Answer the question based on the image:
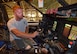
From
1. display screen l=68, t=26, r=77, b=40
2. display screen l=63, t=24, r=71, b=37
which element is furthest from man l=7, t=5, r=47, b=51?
display screen l=68, t=26, r=77, b=40

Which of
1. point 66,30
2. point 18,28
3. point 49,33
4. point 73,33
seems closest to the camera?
point 73,33

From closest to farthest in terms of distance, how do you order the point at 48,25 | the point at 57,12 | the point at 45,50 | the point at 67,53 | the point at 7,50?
the point at 67,53, the point at 45,50, the point at 57,12, the point at 48,25, the point at 7,50

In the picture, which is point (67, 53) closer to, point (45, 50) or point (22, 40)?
point (45, 50)

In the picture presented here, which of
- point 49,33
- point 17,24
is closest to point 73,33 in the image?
point 49,33

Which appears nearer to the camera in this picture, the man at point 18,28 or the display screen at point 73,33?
the display screen at point 73,33

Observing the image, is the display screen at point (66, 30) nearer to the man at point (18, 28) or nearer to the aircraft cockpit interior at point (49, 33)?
the aircraft cockpit interior at point (49, 33)

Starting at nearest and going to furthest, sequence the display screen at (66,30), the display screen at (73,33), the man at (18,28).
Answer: the display screen at (73,33), the display screen at (66,30), the man at (18,28)

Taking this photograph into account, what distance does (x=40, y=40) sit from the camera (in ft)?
13.7

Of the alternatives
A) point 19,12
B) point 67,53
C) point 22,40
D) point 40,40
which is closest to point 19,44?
point 22,40

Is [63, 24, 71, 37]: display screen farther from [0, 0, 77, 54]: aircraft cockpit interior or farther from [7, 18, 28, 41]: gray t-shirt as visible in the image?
[7, 18, 28, 41]: gray t-shirt

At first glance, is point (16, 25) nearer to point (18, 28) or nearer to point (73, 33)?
point (18, 28)

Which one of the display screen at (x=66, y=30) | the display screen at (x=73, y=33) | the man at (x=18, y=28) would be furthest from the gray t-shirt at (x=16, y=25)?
the display screen at (x=73, y=33)

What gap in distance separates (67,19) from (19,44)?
136 centimetres

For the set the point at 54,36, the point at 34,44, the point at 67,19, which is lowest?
the point at 34,44
